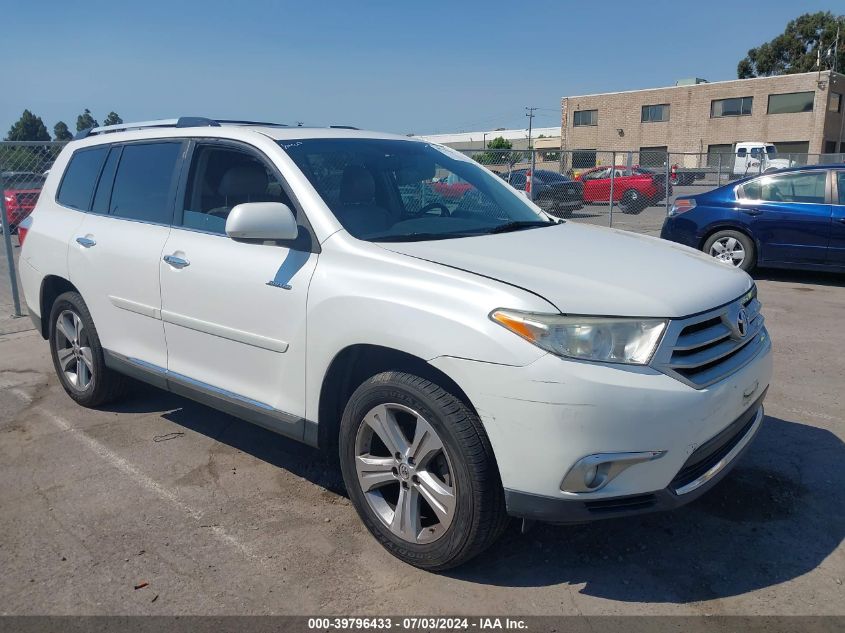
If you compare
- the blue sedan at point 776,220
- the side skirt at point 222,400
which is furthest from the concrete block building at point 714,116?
the side skirt at point 222,400

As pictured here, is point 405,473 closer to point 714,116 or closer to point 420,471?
point 420,471

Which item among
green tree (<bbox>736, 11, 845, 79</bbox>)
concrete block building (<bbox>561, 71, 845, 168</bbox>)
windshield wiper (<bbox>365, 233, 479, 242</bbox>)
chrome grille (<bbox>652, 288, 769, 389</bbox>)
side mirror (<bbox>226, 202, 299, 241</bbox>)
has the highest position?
Result: green tree (<bbox>736, 11, 845, 79</bbox>)

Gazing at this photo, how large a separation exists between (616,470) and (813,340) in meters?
4.97

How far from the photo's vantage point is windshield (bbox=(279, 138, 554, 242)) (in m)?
3.55

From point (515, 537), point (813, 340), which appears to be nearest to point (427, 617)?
point (515, 537)

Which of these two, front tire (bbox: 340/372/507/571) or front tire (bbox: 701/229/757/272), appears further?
front tire (bbox: 701/229/757/272)

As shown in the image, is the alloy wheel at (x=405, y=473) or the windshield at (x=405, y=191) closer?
the alloy wheel at (x=405, y=473)

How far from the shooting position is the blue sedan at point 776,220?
897cm

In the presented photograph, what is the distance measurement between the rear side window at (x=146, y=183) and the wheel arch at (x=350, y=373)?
1598 millimetres

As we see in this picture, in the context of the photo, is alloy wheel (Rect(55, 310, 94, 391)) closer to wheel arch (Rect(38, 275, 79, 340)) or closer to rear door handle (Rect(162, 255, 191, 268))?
wheel arch (Rect(38, 275, 79, 340))

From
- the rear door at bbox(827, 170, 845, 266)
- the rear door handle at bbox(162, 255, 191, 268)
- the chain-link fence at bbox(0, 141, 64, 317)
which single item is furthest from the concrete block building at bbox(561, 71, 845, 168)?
the rear door handle at bbox(162, 255, 191, 268)

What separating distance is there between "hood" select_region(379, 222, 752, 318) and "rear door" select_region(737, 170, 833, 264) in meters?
6.33

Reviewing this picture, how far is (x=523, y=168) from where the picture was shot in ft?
48.2

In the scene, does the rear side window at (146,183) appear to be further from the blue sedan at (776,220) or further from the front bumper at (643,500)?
the blue sedan at (776,220)
